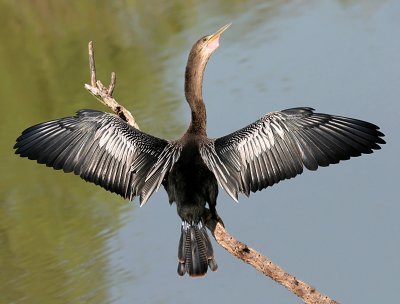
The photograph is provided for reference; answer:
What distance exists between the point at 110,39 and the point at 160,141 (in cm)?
948

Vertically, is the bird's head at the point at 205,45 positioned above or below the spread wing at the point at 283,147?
above

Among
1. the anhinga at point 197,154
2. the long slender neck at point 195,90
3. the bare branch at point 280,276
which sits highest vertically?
the long slender neck at point 195,90

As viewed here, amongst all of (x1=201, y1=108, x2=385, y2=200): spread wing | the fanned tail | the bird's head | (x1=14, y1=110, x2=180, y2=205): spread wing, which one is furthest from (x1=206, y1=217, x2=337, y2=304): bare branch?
the bird's head

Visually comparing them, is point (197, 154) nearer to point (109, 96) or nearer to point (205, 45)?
point (205, 45)

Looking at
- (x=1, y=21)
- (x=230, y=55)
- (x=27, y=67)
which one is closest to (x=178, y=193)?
(x=230, y=55)

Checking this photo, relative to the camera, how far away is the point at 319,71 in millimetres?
12898

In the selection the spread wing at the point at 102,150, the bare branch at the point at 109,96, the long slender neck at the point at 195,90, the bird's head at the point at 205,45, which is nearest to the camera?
the spread wing at the point at 102,150

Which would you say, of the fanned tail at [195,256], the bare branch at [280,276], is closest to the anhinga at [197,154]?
the fanned tail at [195,256]

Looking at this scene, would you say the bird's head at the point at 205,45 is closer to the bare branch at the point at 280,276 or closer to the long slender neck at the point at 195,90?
the long slender neck at the point at 195,90

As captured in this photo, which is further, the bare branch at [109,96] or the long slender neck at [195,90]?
the bare branch at [109,96]

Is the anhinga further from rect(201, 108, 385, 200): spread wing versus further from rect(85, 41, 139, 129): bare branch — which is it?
rect(85, 41, 139, 129): bare branch

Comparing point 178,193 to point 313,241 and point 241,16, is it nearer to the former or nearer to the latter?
point 313,241

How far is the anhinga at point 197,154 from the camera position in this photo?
644 cm

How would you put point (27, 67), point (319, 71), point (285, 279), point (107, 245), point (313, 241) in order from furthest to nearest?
point (27, 67) → point (319, 71) → point (107, 245) → point (313, 241) → point (285, 279)
